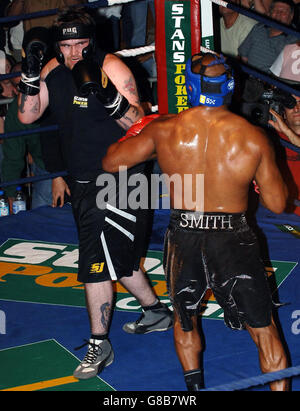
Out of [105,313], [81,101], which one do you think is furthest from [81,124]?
[105,313]

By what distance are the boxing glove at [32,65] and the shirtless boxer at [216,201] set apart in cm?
81

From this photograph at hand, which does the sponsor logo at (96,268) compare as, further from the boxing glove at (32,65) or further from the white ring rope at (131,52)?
the white ring rope at (131,52)

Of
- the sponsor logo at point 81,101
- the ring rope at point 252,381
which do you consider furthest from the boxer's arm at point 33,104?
the ring rope at point 252,381

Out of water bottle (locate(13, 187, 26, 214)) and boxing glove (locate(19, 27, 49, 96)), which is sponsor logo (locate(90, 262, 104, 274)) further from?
water bottle (locate(13, 187, 26, 214))

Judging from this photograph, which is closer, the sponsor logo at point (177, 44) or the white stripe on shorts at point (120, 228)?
the white stripe on shorts at point (120, 228)

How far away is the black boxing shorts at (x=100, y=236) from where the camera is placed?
132 inches

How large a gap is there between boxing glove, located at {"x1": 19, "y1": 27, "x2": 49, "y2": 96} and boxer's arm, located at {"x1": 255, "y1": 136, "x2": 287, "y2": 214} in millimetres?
1346

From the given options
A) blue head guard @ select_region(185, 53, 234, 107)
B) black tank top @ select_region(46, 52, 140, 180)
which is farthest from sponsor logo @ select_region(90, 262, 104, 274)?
blue head guard @ select_region(185, 53, 234, 107)

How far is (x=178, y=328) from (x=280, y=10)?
4.06 metres

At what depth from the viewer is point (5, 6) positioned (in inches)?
282

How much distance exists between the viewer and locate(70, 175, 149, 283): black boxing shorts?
336cm

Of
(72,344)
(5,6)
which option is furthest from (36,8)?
(72,344)

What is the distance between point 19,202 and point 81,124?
2.57 metres
